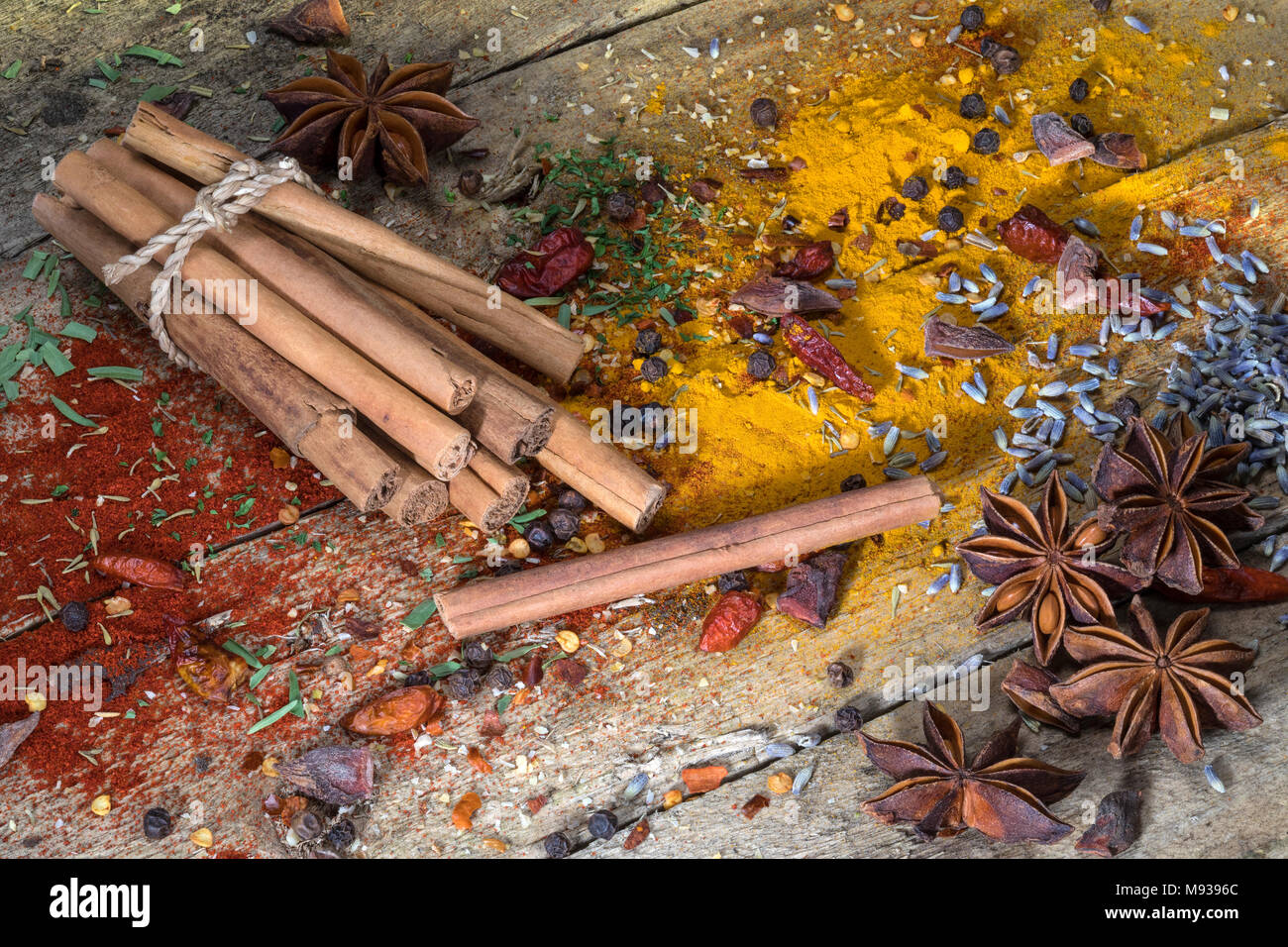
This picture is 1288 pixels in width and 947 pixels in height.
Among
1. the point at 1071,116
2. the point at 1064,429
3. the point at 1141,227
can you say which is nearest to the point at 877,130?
the point at 1071,116

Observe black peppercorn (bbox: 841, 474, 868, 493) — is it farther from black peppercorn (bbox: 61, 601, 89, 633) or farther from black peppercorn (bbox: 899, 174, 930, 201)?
black peppercorn (bbox: 61, 601, 89, 633)

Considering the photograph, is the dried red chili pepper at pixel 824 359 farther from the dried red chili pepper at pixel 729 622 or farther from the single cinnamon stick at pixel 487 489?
the single cinnamon stick at pixel 487 489

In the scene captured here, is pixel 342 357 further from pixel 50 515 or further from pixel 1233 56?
pixel 1233 56

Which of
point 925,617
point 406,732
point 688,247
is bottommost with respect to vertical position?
point 406,732

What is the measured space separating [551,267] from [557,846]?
6.60 ft

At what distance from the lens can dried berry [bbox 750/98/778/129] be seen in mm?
4426

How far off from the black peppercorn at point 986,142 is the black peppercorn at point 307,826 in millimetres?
3429

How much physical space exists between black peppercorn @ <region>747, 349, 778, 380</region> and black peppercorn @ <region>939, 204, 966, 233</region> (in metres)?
0.89

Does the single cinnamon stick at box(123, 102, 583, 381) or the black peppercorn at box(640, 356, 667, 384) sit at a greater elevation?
the single cinnamon stick at box(123, 102, 583, 381)

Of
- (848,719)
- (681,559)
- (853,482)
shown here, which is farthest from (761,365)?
(848,719)

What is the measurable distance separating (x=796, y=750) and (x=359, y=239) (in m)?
2.23

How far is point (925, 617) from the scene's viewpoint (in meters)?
3.75

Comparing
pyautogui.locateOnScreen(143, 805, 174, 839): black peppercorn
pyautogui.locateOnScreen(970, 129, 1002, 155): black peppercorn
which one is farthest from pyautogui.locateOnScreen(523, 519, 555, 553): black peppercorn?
pyautogui.locateOnScreen(970, 129, 1002, 155): black peppercorn

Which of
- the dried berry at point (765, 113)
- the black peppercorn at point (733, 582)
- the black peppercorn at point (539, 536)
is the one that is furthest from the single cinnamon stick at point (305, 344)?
the dried berry at point (765, 113)
